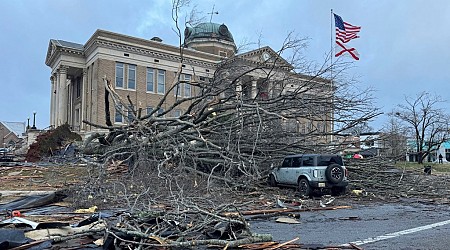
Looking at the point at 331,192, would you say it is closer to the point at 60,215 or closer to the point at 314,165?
the point at 314,165

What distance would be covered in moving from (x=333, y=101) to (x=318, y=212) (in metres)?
6.86

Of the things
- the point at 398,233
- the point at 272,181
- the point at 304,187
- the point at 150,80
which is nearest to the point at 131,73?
the point at 150,80

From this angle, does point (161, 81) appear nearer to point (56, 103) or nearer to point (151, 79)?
point (151, 79)

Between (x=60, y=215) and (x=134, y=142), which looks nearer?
(x=60, y=215)

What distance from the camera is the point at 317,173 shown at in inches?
502

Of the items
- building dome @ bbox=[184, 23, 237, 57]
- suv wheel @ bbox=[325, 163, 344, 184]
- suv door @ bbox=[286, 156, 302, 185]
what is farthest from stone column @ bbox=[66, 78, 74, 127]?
suv wheel @ bbox=[325, 163, 344, 184]

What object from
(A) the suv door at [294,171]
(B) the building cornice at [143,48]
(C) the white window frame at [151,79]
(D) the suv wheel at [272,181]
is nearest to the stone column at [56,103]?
(B) the building cornice at [143,48]

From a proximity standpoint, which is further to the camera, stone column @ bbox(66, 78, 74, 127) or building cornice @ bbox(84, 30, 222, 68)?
stone column @ bbox(66, 78, 74, 127)

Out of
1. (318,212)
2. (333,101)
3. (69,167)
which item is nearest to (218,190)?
(318,212)

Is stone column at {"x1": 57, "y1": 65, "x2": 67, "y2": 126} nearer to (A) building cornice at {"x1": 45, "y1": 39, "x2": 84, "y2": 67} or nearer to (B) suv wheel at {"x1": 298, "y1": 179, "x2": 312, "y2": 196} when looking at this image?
(A) building cornice at {"x1": 45, "y1": 39, "x2": 84, "y2": 67}

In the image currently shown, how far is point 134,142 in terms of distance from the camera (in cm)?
1328

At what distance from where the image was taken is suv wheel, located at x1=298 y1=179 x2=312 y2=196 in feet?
42.2

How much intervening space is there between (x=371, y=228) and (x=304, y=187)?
564cm

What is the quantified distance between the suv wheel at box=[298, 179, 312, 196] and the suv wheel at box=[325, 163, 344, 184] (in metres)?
0.75
